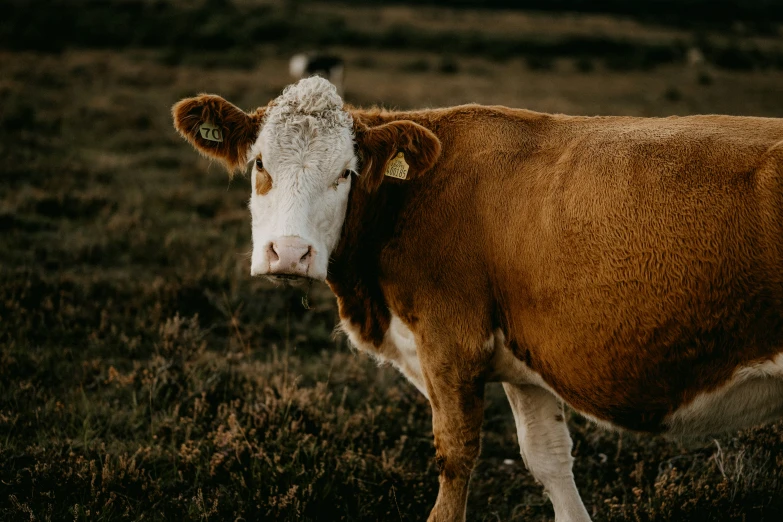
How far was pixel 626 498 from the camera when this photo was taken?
421 centimetres

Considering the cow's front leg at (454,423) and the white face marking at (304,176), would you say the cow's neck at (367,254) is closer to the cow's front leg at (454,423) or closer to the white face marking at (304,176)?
the white face marking at (304,176)

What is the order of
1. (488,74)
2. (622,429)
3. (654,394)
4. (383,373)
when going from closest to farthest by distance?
(654,394), (622,429), (383,373), (488,74)

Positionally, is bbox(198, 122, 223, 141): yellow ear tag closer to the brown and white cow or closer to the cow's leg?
the brown and white cow

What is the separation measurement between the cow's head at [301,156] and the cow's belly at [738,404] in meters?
1.77

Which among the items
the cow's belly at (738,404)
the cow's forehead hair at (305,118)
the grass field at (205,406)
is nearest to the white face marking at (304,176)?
the cow's forehead hair at (305,118)

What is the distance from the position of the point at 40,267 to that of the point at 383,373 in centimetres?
391

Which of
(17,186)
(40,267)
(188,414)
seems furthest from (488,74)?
(188,414)

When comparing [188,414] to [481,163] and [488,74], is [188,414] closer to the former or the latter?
[481,163]

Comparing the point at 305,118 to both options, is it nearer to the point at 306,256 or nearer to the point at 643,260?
the point at 306,256

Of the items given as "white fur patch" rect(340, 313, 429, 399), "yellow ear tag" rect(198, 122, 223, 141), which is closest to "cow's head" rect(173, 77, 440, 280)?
"yellow ear tag" rect(198, 122, 223, 141)

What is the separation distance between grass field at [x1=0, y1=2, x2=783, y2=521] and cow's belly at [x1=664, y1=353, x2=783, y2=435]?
41.5 inches

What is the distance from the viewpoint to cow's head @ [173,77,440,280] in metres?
3.17

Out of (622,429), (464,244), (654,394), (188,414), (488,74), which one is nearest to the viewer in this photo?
(654,394)

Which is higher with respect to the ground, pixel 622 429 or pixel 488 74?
pixel 488 74
